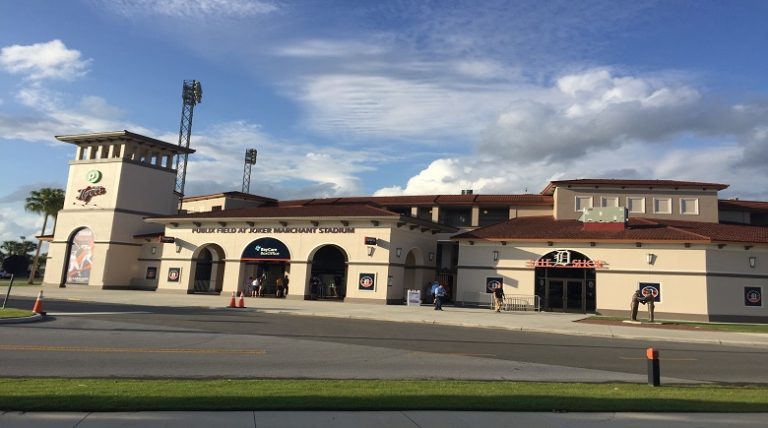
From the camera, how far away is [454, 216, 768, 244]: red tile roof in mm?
30328

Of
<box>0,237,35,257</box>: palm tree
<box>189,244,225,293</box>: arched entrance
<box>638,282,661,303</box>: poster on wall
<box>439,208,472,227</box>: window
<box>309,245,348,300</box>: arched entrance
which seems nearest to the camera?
<box>638,282,661,303</box>: poster on wall

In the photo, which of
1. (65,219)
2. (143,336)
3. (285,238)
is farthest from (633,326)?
(65,219)

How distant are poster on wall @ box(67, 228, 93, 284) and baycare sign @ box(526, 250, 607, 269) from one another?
3350cm

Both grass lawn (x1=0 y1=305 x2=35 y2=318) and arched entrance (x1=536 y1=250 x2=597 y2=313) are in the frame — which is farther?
arched entrance (x1=536 y1=250 x2=597 y2=313)

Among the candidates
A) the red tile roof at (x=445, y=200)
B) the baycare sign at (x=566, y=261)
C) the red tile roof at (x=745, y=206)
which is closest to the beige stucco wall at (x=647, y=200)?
the red tile roof at (x=445, y=200)

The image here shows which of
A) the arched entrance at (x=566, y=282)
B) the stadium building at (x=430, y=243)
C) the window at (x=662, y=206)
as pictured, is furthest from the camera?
the window at (x=662, y=206)

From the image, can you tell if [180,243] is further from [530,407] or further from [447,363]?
[530,407]

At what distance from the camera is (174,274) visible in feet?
132

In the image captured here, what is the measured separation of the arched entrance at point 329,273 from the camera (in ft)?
134

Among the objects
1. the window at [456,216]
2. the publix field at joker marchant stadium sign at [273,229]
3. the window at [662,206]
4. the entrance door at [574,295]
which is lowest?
the entrance door at [574,295]

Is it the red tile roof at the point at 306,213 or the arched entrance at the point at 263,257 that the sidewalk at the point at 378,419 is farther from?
the arched entrance at the point at 263,257

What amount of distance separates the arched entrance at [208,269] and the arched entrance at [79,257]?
345 inches

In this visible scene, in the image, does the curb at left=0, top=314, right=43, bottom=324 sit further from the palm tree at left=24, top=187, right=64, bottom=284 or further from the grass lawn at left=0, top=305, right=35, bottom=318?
the palm tree at left=24, top=187, right=64, bottom=284

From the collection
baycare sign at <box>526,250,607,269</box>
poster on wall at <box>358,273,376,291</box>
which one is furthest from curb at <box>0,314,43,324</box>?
baycare sign at <box>526,250,607,269</box>
